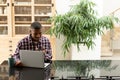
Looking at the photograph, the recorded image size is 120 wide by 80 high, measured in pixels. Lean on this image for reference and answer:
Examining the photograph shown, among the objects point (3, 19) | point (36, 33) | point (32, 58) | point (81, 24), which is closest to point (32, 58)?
point (32, 58)

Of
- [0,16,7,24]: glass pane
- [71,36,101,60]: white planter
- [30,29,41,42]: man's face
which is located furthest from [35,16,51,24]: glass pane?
[30,29,41,42]: man's face

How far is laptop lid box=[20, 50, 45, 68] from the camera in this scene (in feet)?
7.97

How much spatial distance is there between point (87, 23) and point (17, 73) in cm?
181

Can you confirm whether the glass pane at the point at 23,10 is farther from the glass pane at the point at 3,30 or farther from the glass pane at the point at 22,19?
the glass pane at the point at 3,30

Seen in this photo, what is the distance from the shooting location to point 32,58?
8.09 feet

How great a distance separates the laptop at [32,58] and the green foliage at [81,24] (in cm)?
142

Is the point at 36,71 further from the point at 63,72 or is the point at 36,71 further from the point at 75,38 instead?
the point at 75,38

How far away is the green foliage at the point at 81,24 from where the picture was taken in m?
3.85

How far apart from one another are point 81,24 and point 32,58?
1570mm

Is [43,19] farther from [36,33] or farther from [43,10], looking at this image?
[36,33]

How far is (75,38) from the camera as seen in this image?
394 centimetres

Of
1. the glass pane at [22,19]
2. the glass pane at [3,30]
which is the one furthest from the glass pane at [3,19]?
the glass pane at [22,19]

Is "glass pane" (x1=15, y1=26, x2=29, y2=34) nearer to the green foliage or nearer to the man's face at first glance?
the green foliage

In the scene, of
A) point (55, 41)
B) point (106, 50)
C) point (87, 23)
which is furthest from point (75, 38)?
point (106, 50)
